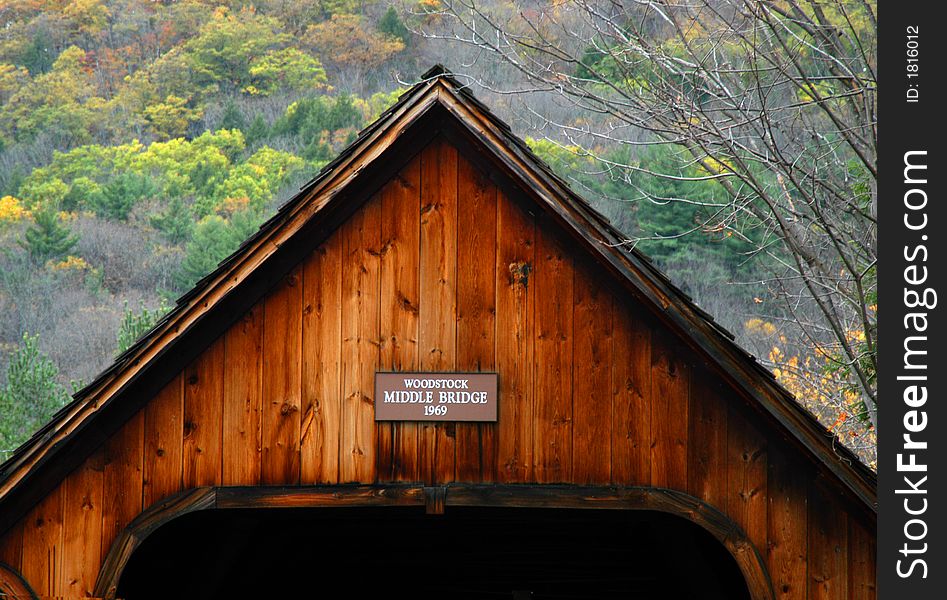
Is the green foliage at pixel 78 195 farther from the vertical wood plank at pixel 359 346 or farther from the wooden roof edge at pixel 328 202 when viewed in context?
the vertical wood plank at pixel 359 346

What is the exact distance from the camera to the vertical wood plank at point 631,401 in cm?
521

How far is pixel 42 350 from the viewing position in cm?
3847

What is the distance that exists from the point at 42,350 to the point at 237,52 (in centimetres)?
1867

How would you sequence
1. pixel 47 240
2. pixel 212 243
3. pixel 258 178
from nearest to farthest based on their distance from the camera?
pixel 212 243, pixel 47 240, pixel 258 178

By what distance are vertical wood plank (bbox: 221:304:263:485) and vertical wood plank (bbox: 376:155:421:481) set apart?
61cm

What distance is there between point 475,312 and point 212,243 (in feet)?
106

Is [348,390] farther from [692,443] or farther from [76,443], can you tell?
[692,443]

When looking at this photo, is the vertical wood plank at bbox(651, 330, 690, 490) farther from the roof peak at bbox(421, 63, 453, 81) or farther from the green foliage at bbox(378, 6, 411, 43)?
the green foliage at bbox(378, 6, 411, 43)

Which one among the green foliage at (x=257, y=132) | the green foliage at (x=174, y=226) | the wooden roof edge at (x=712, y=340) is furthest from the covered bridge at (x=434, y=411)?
the green foliage at (x=257, y=132)

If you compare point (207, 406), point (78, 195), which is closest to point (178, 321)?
point (207, 406)

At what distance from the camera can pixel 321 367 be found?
525 centimetres

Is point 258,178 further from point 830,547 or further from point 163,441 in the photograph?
point 830,547

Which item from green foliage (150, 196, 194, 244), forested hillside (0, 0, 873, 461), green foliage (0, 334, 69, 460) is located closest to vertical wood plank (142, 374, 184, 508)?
green foliage (0, 334, 69, 460)
